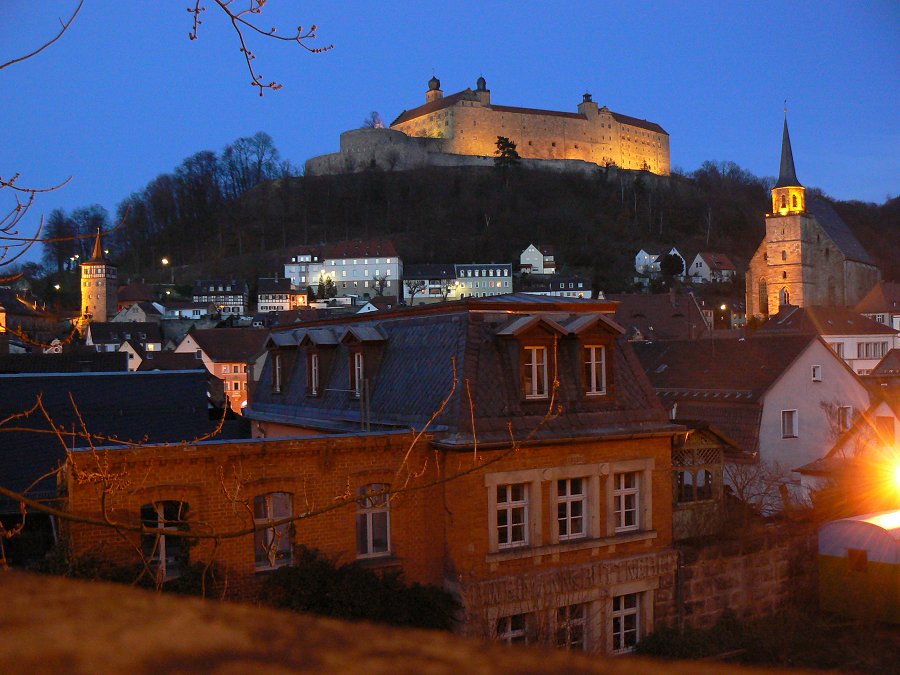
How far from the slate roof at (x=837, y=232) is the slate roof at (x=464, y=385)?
94.2 meters

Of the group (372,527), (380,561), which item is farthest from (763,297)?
(380,561)

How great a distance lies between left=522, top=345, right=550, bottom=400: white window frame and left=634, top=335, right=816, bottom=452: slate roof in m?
17.5

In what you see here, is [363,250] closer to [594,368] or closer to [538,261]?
[538,261]

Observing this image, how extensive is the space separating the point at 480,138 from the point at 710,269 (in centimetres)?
5903

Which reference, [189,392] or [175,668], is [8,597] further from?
[189,392]

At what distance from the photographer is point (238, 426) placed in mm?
25141

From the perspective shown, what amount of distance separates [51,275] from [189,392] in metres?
99.5

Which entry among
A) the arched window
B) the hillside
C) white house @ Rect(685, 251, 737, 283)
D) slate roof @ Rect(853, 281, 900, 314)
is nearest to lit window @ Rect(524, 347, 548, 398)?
slate roof @ Rect(853, 281, 900, 314)

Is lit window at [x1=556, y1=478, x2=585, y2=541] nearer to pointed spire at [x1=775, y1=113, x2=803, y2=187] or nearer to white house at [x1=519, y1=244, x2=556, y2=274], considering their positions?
pointed spire at [x1=775, y1=113, x2=803, y2=187]

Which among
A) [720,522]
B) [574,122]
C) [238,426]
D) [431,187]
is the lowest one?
[720,522]

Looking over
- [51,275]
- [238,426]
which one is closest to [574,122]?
[51,275]

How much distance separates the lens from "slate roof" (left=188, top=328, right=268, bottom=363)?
76688mm

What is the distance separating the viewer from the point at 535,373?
16266 mm

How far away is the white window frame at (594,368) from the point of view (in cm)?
1706
